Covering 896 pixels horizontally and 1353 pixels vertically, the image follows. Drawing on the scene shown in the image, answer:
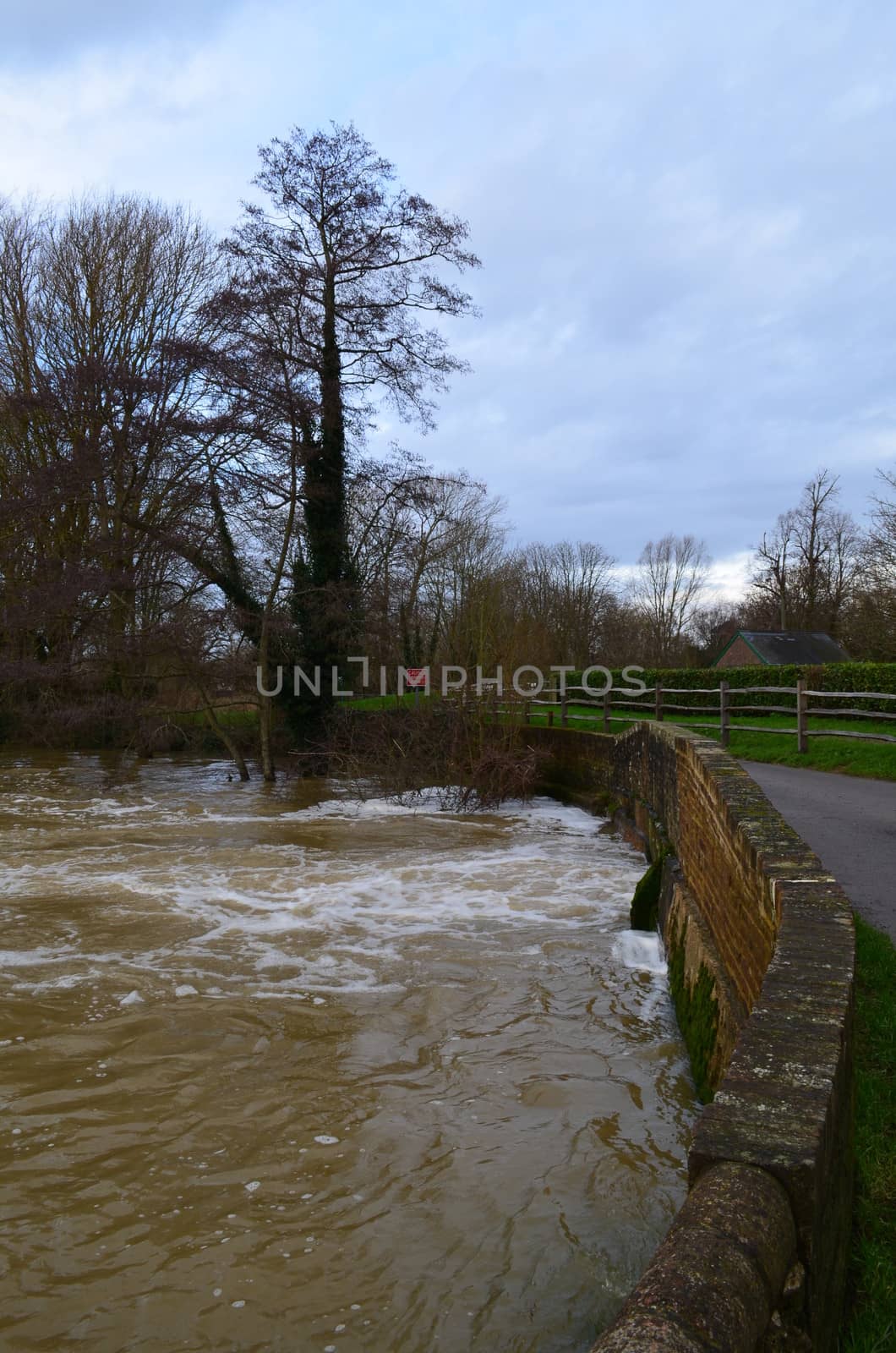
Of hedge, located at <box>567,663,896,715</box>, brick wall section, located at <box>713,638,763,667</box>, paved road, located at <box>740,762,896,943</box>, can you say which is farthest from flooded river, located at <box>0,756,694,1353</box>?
brick wall section, located at <box>713,638,763,667</box>

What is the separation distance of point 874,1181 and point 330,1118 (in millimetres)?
2319

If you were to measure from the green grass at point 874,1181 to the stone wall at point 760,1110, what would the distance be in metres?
0.08

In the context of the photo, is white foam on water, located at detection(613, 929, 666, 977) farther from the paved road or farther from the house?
the house

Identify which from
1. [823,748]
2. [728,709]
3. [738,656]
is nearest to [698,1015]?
[823,748]

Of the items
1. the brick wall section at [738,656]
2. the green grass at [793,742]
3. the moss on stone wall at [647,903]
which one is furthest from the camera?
the brick wall section at [738,656]

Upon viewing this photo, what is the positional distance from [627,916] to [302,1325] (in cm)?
564

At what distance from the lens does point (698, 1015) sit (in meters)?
4.86

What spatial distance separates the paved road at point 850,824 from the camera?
20.9 feet

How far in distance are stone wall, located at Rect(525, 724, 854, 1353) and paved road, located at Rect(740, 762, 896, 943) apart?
141 cm

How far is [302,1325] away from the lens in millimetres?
2816

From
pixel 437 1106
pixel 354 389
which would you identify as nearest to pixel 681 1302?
pixel 437 1106

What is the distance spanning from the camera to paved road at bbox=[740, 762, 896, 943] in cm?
638

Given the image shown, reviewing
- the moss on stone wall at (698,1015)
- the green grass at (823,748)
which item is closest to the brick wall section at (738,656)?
the green grass at (823,748)

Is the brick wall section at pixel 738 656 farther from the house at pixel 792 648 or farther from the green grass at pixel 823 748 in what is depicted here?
the green grass at pixel 823 748
